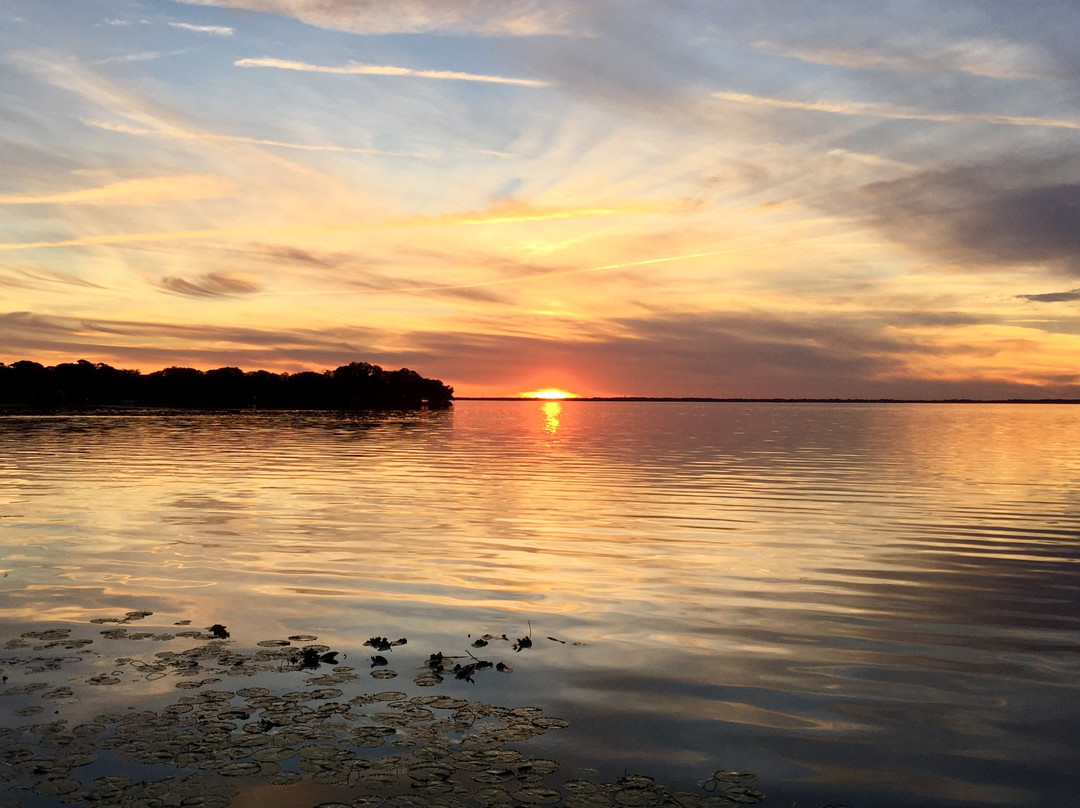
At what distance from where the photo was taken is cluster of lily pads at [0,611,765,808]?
9539 millimetres

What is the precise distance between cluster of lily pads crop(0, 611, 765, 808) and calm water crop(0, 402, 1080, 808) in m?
0.72

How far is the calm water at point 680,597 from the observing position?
11625mm

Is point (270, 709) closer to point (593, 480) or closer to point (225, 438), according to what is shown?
point (593, 480)

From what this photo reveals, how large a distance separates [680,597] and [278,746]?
12.1 meters

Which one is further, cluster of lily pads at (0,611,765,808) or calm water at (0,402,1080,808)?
calm water at (0,402,1080,808)

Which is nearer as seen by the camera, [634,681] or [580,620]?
[634,681]

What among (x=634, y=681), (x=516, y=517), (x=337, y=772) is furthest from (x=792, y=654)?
(x=516, y=517)

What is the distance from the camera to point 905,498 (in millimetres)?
41656

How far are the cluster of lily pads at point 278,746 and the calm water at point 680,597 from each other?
0.72 metres

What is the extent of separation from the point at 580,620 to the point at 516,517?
16406 mm

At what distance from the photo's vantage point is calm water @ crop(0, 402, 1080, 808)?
11.6 metres

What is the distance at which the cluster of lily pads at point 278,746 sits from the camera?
31.3 ft

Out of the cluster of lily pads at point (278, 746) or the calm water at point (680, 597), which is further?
the calm water at point (680, 597)

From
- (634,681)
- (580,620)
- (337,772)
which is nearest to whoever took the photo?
(337,772)
